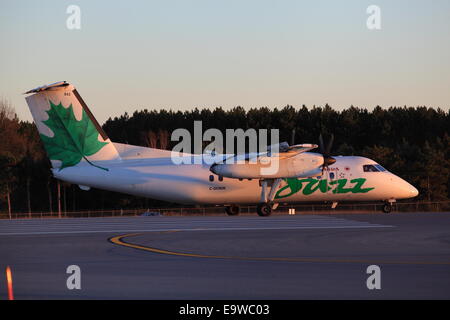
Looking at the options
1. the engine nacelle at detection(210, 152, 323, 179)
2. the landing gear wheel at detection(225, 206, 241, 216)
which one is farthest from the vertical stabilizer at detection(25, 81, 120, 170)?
the landing gear wheel at detection(225, 206, 241, 216)

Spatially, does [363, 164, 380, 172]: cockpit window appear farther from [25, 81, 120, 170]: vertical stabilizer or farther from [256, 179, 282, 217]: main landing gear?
[25, 81, 120, 170]: vertical stabilizer

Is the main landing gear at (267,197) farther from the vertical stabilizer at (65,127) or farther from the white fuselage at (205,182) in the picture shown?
the vertical stabilizer at (65,127)

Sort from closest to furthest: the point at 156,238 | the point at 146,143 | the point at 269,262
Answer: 1. the point at 269,262
2. the point at 156,238
3. the point at 146,143

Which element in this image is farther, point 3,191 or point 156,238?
point 3,191

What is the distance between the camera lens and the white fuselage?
33.8 m

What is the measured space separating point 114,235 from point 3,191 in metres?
44.3

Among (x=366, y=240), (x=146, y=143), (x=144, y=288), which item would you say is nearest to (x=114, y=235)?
(x=366, y=240)

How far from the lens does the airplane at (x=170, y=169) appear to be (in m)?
33.5

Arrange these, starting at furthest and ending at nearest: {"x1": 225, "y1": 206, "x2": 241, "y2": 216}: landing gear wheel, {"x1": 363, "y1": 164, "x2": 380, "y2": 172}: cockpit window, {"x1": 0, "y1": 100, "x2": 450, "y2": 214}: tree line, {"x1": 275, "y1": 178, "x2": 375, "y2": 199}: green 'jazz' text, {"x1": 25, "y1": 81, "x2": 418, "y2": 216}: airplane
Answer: {"x1": 0, "y1": 100, "x2": 450, "y2": 214}: tree line → {"x1": 225, "y1": 206, "x2": 241, "y2": 216}: landing gear wheel → {"x1": 363, "y1": 164, "x2": 380, "y2": 172}: cockpit window → {"x1": 275, "y1": 178, "x2": 375, "y2": 199}: green 'jazz' text → {"x1": 25, "y1": 81, "x2": 418, "y2": 216}: airplane

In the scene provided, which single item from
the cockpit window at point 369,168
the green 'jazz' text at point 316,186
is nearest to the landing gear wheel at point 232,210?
the green 'jazz' text at point 316,186

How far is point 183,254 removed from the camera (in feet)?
50.9

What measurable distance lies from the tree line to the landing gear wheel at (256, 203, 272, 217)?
27.8 m
